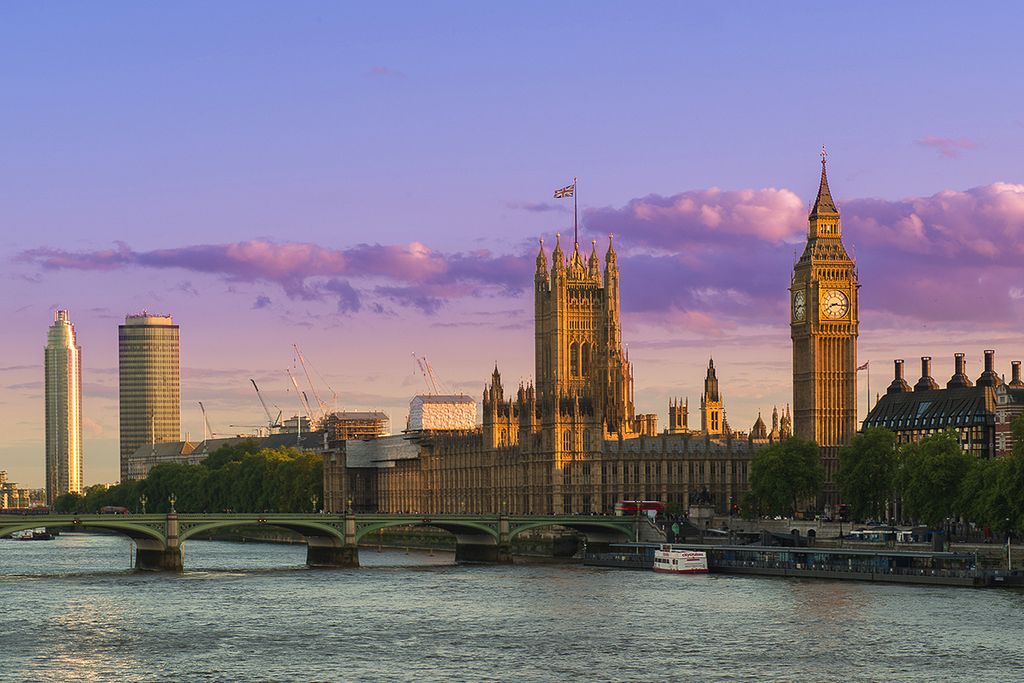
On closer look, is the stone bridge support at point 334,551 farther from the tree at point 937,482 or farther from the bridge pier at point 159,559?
the tree at point 937,482

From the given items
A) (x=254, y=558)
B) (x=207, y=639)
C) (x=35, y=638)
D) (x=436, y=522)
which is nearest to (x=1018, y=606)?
(x=207, y=639)

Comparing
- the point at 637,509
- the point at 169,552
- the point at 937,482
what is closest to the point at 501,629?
the point at 937,482

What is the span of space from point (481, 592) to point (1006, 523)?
36.0m

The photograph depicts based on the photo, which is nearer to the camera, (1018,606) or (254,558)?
(1018,606)

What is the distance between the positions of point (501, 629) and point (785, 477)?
87962 mm

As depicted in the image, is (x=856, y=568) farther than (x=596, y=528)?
No

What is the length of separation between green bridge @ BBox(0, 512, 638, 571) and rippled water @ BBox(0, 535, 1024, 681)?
6.87 m

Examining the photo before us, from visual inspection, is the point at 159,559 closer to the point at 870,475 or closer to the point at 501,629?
the point at 501,629

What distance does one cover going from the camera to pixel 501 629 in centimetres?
11050

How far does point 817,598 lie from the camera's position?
12556 centimetres

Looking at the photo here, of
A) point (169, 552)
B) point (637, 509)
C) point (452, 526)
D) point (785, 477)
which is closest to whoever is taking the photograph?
point (169, 552)

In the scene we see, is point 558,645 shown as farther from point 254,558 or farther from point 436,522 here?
point 254,558

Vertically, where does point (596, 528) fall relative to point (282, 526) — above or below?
below

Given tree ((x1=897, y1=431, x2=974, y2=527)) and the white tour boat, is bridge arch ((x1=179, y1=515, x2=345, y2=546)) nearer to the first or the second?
the white tour boat
